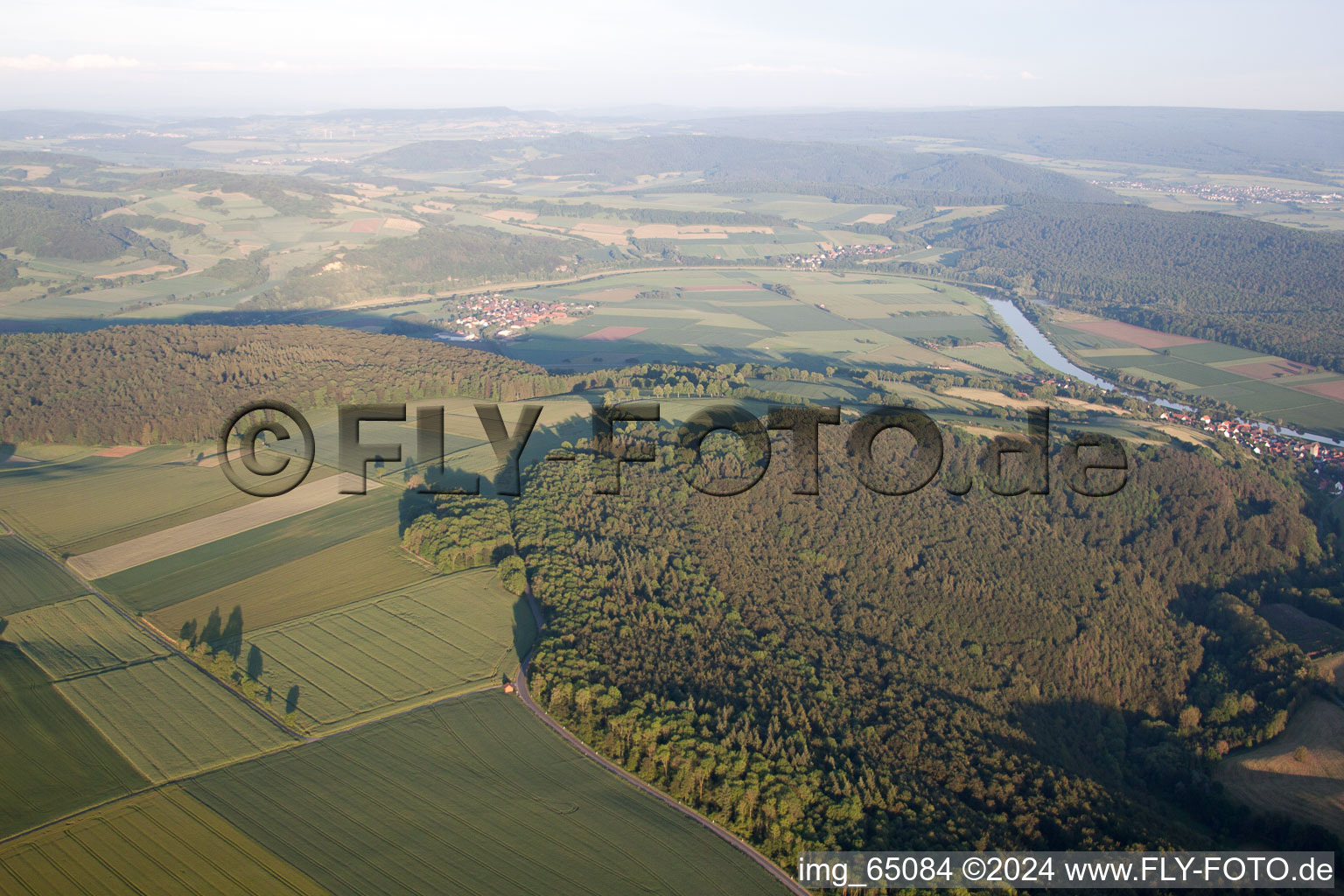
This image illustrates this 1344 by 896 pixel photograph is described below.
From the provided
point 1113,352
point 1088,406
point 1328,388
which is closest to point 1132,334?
point 1113,352

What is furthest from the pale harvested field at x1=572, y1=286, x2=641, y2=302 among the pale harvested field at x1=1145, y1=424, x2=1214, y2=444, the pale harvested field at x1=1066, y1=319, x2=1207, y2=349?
the pale harvested field at x1=1145, y1=424, x2=1214, y2=444

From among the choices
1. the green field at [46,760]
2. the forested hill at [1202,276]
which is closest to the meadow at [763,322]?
the forested hill at [1202,276]

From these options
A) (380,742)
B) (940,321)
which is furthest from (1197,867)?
(940,321)

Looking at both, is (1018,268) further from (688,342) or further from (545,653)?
(545,653)

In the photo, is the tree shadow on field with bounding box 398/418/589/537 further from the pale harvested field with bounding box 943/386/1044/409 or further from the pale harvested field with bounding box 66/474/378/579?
the pale harvested field with bounding box 943/386/1044/409

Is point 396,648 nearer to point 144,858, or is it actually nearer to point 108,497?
point 144,858

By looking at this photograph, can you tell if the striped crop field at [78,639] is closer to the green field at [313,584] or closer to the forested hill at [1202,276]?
the green field at [313,584]
